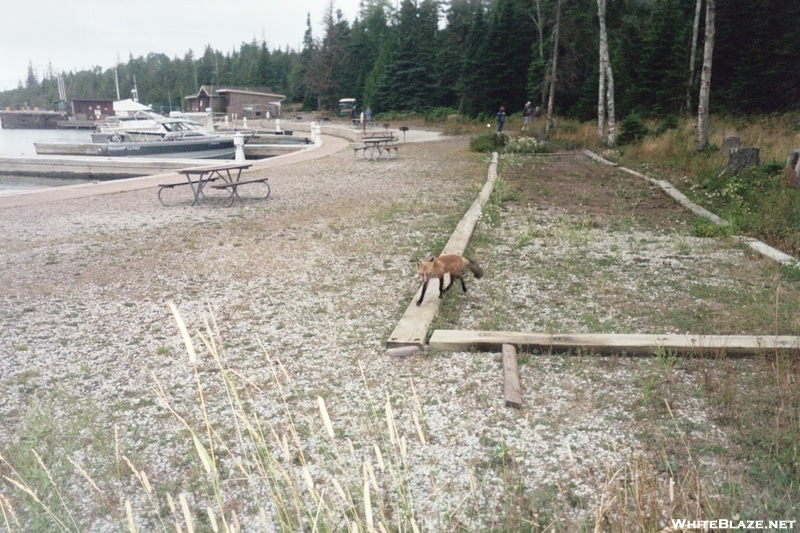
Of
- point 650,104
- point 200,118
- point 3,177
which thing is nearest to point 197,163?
point 3,177

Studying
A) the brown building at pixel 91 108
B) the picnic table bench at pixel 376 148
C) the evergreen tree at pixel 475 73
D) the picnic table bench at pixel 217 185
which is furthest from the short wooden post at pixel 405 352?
the brown building at pixel 91 108

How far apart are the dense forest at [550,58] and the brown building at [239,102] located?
19.6 ft

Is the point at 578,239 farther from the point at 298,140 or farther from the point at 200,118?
the point at 200,118

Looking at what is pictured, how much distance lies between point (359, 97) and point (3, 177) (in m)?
52.3

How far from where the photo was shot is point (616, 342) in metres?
4.46

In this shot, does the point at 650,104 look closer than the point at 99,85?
Yes

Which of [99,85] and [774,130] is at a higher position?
[99,85]

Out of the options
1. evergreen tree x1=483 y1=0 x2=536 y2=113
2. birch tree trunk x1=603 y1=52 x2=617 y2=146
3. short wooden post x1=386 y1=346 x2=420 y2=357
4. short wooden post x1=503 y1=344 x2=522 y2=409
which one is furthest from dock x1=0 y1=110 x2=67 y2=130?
short wooden post x1=503 y1=344 x2=522 y2=409

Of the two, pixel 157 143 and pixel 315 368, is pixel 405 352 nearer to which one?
pixel 315 368

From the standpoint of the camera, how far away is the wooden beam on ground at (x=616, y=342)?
4.27m

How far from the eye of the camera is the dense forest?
25.0 meters

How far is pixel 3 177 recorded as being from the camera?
78.0 feet

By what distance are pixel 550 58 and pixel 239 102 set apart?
155ft

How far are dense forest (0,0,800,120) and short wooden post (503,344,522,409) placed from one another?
25.2m
